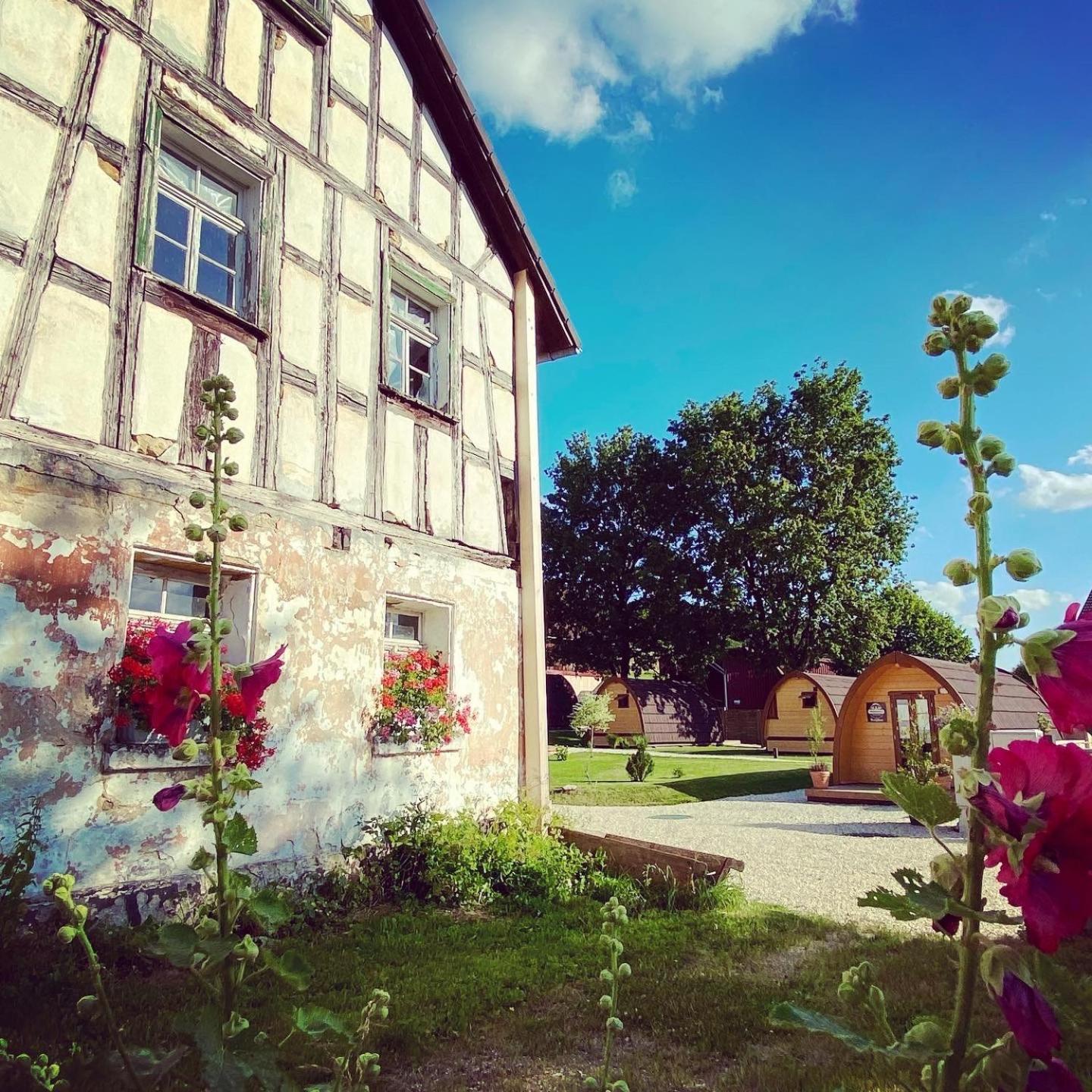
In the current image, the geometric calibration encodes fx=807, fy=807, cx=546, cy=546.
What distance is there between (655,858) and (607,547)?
27961 mm

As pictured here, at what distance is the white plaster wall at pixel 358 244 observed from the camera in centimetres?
745

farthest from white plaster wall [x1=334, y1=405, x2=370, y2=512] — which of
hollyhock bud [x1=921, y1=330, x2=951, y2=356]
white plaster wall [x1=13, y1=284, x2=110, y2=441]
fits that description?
hollyhock bud [x1=921, y1=330, x2=951, y2=356]

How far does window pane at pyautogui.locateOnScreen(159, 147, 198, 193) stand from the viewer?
6.11m

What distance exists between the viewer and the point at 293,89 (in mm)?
7184

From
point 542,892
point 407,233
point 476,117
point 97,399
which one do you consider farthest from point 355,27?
point 542,892

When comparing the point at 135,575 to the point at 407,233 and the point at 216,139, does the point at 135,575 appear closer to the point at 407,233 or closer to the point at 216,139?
the point at 216,139

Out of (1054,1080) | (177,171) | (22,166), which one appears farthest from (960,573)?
(177,171)

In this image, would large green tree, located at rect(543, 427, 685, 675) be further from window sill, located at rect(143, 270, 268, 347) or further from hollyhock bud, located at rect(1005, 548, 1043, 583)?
hollyhock bud, located at rect(1005, 548, 1043, 583)

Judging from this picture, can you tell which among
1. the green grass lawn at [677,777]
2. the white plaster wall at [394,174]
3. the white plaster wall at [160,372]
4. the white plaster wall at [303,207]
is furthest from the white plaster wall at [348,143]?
the green grass lawn at [677,777]

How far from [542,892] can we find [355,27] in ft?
27.2

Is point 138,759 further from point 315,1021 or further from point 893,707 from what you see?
point 893,707

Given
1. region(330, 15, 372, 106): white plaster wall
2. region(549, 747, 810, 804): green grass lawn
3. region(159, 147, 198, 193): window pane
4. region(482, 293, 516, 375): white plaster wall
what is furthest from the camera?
region(549, 747, 810, 804): green grass lawn

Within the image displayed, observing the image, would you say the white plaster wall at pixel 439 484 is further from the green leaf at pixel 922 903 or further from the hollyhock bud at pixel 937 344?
the green leaf at pixel 922 903

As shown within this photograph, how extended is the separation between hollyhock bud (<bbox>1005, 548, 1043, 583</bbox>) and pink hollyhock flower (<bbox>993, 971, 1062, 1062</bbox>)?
474mm
